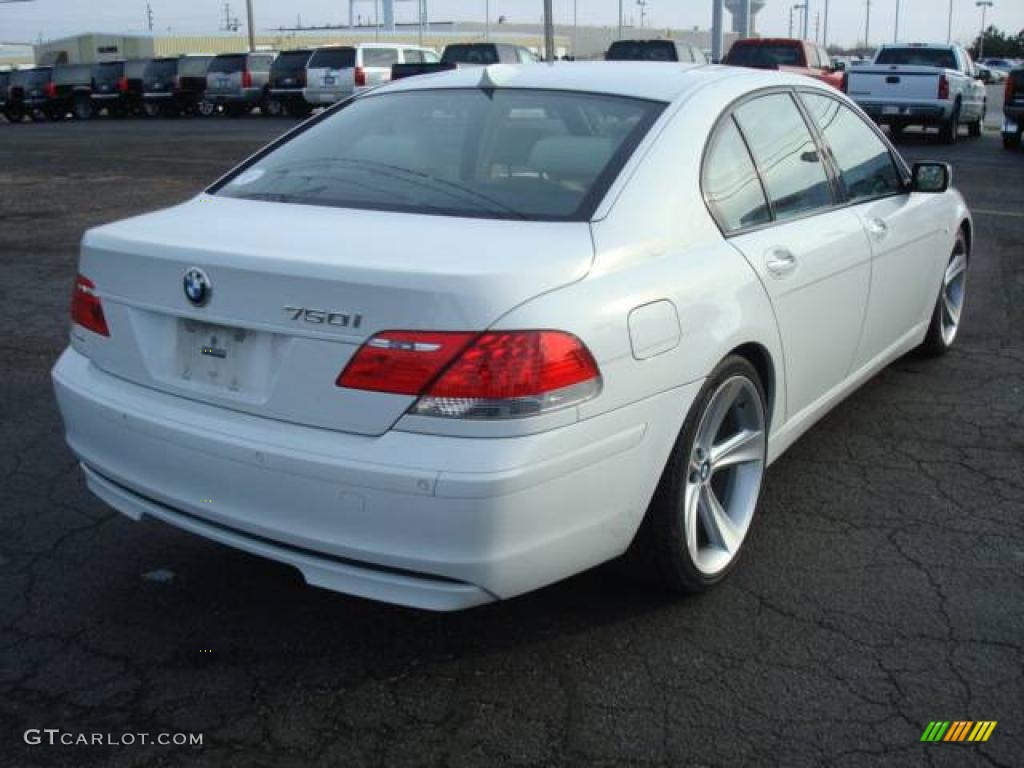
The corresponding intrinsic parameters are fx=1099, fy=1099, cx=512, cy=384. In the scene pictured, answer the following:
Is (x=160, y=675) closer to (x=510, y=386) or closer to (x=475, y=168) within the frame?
(x=510, y=386)

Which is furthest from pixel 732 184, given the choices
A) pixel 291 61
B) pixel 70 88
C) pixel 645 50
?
pixel 70 88

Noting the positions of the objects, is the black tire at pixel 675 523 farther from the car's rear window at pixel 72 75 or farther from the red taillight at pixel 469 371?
the car's rear window at pixel 72 75

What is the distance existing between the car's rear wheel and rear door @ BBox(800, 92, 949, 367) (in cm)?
47

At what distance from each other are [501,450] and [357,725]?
803mm

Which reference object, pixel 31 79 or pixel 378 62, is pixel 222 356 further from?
pixel 31 79

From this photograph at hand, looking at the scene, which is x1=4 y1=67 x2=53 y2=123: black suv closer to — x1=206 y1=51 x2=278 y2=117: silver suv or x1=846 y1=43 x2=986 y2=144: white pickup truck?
x1=206 y1=51 x2=278 y2=117: silver suv

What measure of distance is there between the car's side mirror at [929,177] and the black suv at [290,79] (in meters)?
Result: 27.5

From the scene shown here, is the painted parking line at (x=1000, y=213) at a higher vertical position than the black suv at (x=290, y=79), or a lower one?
lower

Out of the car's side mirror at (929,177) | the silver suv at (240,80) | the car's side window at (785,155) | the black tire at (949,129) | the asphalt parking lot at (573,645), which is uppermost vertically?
the silver suv at (240,80)

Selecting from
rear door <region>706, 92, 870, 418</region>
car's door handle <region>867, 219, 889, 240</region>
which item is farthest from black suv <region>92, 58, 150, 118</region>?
rear door <region>706, 92, 870, 418</region>

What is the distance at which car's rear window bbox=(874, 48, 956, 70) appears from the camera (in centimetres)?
2017

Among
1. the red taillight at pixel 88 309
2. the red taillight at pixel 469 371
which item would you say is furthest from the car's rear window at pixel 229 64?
the red taillight at pixel 469 371

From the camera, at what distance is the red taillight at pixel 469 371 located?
8.34ft

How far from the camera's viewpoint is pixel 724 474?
3.58 meters
